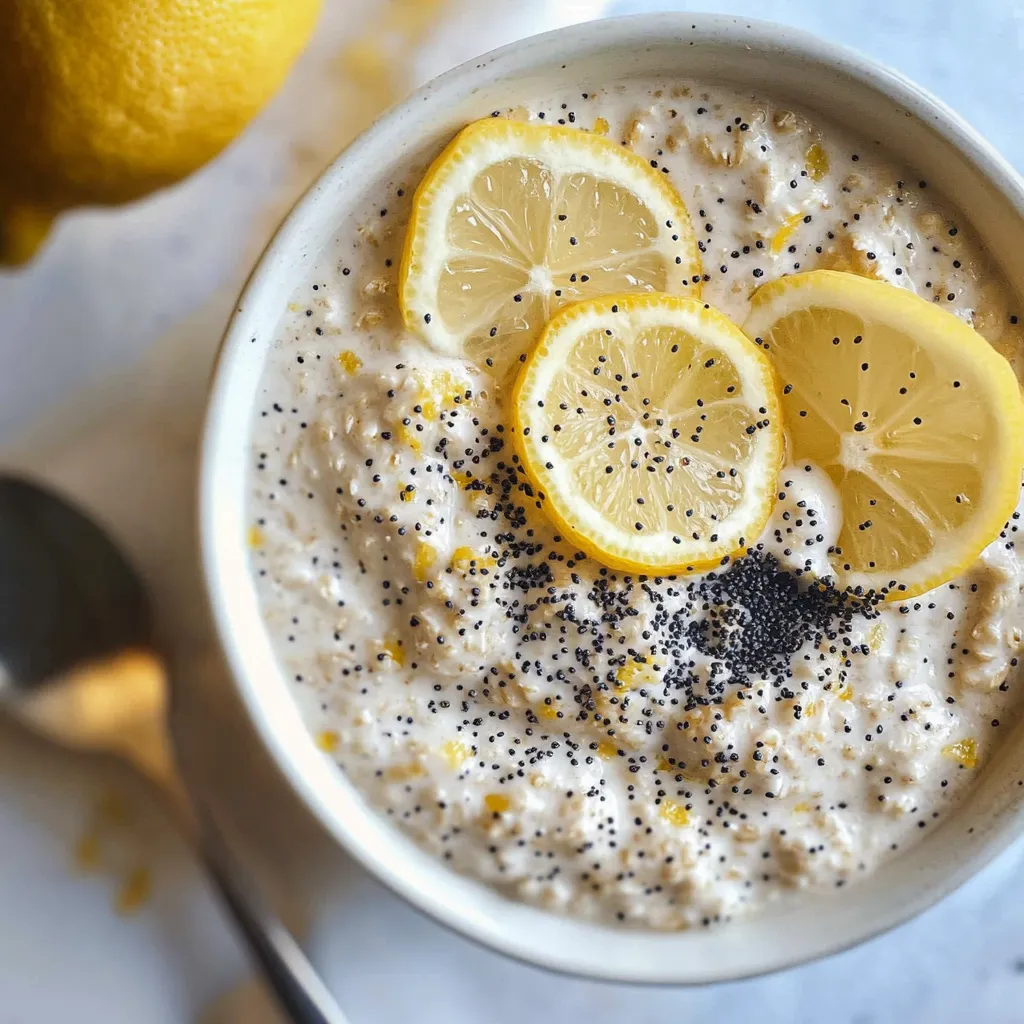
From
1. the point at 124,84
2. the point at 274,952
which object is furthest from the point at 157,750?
the point at 124,84

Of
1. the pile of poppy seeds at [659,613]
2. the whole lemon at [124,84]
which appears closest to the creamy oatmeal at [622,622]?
the pile of poppy seeds at [659,613]

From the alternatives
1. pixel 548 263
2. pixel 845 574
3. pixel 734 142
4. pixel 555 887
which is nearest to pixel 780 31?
pixel 734 142

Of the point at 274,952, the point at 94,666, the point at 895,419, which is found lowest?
the point at 274,952

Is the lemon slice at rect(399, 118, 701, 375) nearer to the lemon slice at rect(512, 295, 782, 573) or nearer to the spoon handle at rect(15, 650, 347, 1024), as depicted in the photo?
the lemon slice at rect(512, 295, 782, 573)

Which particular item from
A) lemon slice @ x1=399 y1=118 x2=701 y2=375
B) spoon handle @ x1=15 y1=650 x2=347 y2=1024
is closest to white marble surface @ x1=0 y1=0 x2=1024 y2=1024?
spoon handle @ x1=15 y1=650 x2=347 y2=1024

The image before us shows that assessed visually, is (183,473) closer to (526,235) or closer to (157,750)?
(157,750)

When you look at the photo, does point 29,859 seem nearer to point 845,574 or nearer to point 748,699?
point 748,699
